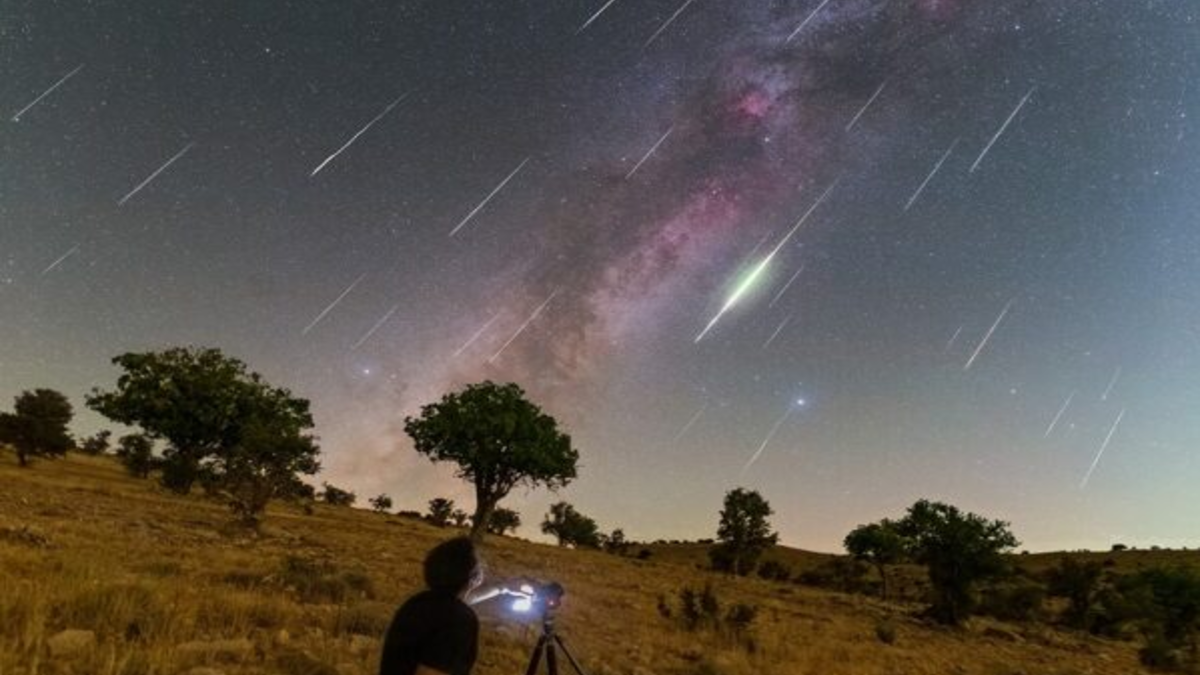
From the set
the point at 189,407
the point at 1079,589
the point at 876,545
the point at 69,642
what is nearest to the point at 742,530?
the point at 876,545

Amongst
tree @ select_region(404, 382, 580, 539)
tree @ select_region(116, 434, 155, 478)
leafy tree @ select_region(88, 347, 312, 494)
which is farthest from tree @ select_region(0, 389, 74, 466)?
tree @ select_region(404, 382, 580, 539)

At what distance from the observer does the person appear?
4016mm

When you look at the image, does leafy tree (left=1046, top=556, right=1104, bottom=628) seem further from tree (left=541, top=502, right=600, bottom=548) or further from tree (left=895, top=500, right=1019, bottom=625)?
tree (left=541, top=502, right=600, bottom=548)

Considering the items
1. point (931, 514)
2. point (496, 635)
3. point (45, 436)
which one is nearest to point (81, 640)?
point (496, 635)

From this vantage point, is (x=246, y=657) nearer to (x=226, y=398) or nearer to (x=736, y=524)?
(x=226, y=398)

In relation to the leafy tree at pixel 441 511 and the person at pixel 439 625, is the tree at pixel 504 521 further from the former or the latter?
the person at pixel 439 625

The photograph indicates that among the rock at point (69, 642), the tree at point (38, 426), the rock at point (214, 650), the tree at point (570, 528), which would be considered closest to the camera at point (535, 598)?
the rock at point (214, 650)

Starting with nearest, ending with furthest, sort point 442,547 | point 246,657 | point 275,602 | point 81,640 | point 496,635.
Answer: point 442,547 → point 81,640 → point 246,657 → point 275,602 → point 496,635

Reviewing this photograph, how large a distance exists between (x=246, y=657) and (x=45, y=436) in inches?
2721

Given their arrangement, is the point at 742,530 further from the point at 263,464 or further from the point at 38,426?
the point at 38,426

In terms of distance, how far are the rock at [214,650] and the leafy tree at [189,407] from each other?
3329 cm

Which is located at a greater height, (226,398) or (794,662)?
(226,398)

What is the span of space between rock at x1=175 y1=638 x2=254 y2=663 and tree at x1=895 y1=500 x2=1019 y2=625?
33.0 meters

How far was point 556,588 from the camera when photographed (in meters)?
6.07
